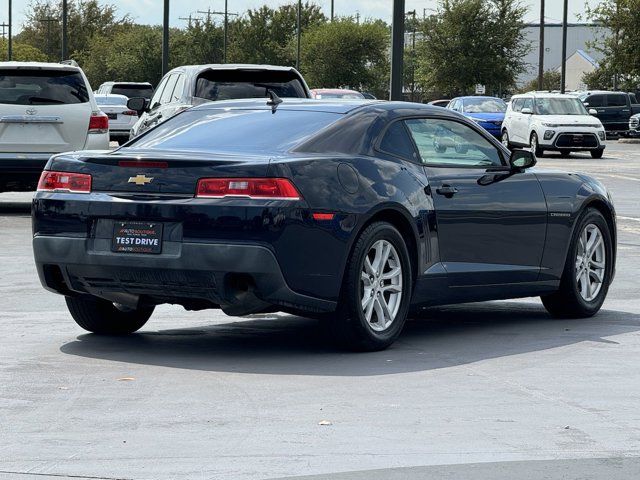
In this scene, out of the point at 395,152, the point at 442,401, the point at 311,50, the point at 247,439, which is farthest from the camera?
the point at 311,50

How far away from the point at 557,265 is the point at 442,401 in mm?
3137

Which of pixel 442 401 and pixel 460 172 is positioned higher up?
pixel 460 172

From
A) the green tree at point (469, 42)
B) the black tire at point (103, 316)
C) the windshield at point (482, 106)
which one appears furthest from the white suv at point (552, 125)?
the green tree at point (469, 42)

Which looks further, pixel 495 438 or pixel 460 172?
pixel 460 172

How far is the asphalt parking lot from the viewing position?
233 inches

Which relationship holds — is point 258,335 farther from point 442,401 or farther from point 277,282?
point 442,401

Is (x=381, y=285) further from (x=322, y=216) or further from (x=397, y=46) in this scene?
(x=397, y=46)

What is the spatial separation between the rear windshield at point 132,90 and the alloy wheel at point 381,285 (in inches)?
1776

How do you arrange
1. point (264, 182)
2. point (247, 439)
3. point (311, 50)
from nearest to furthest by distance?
1. point (247, 439)
2. point (264, 182)
3. point (311, 50)

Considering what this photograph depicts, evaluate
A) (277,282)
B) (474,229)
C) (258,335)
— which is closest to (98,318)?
(258,335)

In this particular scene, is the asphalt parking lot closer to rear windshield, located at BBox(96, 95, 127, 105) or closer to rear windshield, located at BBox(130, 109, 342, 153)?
rear windshield, located at BBox(130, 109, 342, 153)

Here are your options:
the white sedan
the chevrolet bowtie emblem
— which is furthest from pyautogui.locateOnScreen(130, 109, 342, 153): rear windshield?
the white sedan

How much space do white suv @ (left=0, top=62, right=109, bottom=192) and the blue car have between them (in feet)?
94.8

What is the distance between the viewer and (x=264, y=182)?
8156 mm
